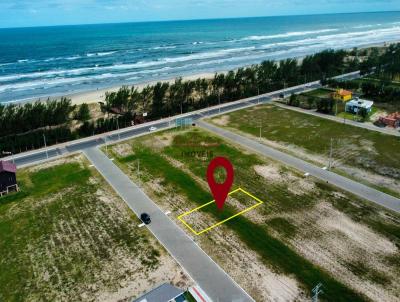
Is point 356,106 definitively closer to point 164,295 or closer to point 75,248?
point 164,295

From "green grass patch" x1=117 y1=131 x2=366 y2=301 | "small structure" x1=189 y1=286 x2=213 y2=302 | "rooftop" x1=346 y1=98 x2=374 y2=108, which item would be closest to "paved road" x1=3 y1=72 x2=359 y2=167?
"green grass patch" x1=117 y1=131 x2=366 y2=301

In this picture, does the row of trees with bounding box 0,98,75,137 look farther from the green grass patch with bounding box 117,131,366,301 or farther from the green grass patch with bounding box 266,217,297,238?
the green grass patch with bounding box 266,217,297,238

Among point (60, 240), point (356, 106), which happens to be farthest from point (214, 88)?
point (60, 240)

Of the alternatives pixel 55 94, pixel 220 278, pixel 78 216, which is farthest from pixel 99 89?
pixel 220 278

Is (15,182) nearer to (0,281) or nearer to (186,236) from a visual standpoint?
(0,281)

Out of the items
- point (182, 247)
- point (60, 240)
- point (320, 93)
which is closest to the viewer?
point (182, 247)

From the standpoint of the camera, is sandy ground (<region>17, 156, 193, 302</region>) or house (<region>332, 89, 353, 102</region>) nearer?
sandy ground (<region>17, 156, 193, 302</region>)

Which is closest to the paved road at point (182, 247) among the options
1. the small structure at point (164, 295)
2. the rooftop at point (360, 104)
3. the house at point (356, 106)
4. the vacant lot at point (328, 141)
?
the small structure at point (164, 295)
